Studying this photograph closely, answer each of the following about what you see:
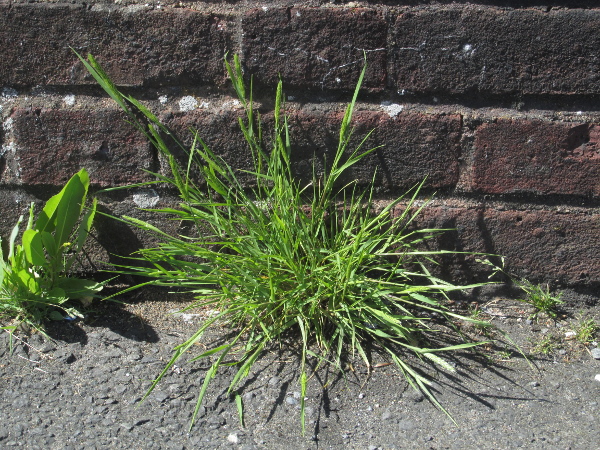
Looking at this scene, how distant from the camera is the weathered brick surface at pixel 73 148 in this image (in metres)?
1.89

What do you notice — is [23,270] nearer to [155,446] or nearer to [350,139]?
[155,446]

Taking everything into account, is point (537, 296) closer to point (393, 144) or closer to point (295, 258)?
point (393, 144)

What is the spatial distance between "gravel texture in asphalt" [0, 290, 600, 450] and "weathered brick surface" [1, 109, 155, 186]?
49 cm

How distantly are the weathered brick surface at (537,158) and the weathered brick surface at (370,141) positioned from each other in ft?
0.32

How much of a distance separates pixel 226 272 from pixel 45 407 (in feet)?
1.98

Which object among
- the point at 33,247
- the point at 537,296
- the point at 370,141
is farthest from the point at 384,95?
the point at 33,247

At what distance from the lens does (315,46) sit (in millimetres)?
1798

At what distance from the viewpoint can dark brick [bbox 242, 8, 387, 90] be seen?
178 centimetres

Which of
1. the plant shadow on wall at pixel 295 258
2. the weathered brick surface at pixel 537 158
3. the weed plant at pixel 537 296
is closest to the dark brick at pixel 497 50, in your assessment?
the weathered brick surface at pixel 537 158

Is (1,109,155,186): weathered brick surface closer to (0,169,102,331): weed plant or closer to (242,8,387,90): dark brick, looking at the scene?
(0,169,102,331): weed plant

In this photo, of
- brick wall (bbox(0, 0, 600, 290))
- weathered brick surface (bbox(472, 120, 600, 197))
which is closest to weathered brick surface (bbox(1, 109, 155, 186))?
brick wall (bbox(0, 0, 600, 290))

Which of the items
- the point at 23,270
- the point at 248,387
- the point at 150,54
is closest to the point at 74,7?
the point at 150,54

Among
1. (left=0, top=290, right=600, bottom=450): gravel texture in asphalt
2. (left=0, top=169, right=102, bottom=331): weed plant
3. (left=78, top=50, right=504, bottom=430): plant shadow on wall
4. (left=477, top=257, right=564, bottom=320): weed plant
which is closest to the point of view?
(left=0, top=290, right=600, bottom=450): gravel texture in asphalt

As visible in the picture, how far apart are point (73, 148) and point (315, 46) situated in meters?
0.83
